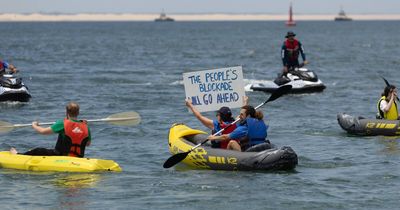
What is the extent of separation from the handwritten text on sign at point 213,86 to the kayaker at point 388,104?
15.4 ft

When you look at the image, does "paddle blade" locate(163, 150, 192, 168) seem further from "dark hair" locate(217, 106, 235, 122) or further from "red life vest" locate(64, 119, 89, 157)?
"red life vest" locate(64, 119, 89, 157)

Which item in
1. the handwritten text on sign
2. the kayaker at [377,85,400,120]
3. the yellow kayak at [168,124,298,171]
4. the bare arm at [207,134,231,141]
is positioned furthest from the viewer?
the kayaker at [377,85,400,120]

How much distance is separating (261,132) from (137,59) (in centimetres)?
4671

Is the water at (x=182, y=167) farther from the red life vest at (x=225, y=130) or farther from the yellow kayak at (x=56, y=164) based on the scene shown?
the red life vest at (x=225, y=130)

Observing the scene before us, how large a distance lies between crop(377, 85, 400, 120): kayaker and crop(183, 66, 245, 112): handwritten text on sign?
4.71 metres

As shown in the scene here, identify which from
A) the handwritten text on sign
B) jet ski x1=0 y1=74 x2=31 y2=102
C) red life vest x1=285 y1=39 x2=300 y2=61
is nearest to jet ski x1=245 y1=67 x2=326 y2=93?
red life vest x1=285 y1=39 x2=300 y2=61

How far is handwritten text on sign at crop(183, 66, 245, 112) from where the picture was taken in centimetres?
1981

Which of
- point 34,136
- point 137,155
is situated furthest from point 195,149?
point 34,136

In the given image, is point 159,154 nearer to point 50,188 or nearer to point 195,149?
point 195,149

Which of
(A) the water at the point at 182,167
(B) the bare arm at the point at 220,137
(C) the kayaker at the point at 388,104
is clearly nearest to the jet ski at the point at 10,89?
(A) the water at the point at 182,167

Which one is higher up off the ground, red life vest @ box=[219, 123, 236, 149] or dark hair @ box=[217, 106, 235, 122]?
dark hair @ box=[217, 106, 235, 122]

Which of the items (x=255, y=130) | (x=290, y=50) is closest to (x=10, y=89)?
(x=290, y=50)

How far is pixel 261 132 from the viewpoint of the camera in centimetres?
1834

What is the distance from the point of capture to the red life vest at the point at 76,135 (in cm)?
1756
